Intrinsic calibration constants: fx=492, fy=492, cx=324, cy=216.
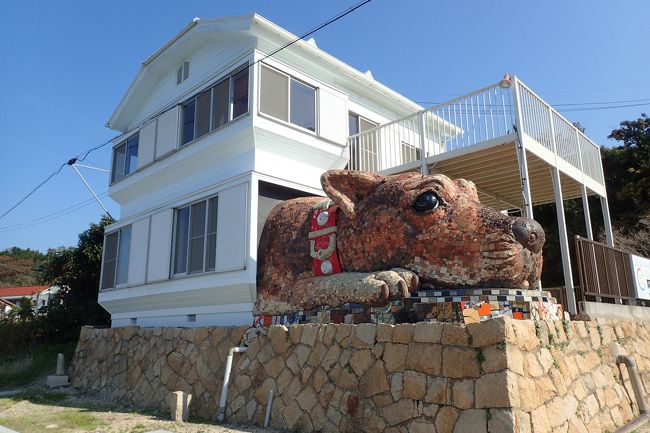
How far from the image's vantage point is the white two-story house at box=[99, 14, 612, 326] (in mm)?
8633

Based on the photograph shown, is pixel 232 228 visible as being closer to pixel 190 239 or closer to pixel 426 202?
pixel 190 239

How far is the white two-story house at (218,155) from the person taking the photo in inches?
350

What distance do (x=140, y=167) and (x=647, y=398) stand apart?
10699 millimetres

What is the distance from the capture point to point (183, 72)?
11.6 meters

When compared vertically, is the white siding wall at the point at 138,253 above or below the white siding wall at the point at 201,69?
below

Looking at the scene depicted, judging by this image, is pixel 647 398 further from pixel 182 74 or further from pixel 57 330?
pixel 57 330

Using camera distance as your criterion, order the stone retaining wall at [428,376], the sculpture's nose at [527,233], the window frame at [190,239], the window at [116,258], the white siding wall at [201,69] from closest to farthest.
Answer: the stone retaining wall at [428,376]
the sculpture's nose at [527,233]
the window frame at [190,239]
the white siding wall at [201,69]
the window at [116,258]

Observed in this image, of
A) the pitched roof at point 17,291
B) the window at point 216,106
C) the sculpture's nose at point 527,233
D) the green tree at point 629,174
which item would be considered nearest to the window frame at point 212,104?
the window at point 216,106

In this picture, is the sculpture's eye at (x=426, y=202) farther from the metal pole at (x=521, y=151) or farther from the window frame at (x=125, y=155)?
the window frame at (x=125, y=155)

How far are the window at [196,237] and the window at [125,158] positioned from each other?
3.13 m

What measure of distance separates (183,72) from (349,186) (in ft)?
21.9

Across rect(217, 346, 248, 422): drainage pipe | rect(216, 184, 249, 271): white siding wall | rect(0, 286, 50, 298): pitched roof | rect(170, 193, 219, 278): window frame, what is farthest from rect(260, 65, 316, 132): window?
rect(0, 286, 50, 298): pitched roof

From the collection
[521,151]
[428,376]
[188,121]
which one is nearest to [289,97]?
[188,121]

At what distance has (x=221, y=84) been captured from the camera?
10.1m
